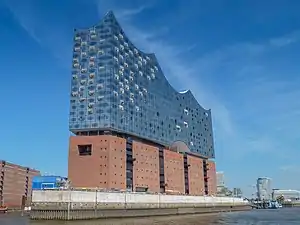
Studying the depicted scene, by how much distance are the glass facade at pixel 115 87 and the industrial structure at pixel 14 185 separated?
226ft

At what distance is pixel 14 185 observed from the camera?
522 ft

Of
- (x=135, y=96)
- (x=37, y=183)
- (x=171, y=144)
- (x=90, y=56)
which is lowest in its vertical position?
(x=37, y=183)

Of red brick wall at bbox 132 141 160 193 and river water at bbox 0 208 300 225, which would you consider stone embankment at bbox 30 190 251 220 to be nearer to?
river water at bbox 0 208 300 225

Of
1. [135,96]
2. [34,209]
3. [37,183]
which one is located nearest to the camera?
[34,209]

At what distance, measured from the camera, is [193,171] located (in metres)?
142

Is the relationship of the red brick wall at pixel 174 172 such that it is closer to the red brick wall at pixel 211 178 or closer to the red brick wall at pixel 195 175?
the red brick wall at pixel 195 175

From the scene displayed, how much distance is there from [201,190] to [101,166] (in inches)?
2525

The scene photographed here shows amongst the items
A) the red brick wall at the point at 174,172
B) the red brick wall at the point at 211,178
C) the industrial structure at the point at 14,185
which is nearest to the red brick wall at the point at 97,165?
the red brick wall at the point at 174,172

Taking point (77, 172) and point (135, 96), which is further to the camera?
point (135, 96)

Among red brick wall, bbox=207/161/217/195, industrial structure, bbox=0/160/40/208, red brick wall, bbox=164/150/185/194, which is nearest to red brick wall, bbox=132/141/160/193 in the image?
red brick wall, bbox=164/150/185/194

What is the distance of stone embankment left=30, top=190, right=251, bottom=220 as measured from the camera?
67.4 metres

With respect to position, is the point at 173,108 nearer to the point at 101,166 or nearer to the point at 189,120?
the point at 189,120

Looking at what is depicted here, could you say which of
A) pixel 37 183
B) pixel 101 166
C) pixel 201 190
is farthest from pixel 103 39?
pixel 201 190

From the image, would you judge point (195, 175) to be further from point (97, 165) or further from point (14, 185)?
point (14, 185)
